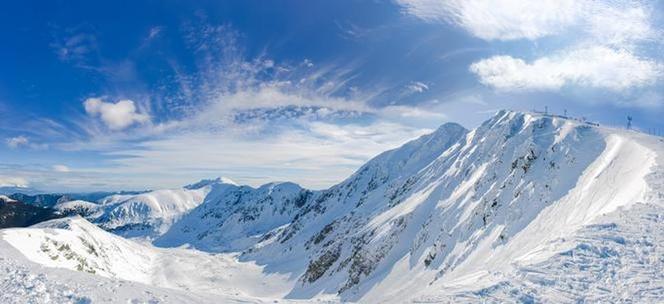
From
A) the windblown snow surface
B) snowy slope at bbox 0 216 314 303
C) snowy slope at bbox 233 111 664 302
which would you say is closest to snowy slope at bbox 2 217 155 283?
snowy slope at bbox 0 216 314 303

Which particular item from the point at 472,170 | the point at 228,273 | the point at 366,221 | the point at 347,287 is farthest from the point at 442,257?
the point at 228,273

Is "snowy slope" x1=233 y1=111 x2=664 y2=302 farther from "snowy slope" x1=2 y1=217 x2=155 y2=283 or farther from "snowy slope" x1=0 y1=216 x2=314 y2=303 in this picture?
"snowy slope" x1=2 y1=217 x2=155 y2=283

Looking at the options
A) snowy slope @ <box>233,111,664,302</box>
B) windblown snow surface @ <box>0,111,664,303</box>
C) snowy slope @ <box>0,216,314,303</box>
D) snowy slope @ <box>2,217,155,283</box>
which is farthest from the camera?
snowy slope @ <box>2,217,155,283</box>

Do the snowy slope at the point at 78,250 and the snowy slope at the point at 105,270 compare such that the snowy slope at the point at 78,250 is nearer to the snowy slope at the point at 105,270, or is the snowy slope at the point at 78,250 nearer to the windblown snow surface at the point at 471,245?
the snowy slope at the point at 105,270

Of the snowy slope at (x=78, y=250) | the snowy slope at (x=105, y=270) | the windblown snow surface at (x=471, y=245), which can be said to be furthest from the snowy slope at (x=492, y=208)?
the snowy slope at (x=78, y=250)

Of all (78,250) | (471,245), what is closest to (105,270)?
(78,250)

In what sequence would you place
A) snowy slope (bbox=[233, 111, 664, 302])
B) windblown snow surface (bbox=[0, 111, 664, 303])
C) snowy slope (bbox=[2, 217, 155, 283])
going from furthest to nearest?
snowy slope (bbox=[2, 217, 155, 283])
snowy slope (bbox=[233, 111, 664, 302])
windblown snow surface (bbox=[0, 111, 664, 303])

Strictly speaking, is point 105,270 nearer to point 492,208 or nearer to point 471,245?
point 471,245

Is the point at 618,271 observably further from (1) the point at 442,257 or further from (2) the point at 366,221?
(2) the point at 366,221

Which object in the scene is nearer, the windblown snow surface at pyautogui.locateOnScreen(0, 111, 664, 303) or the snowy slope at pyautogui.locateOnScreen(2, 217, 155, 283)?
the windblown snow surface at pyautogui.locateOnScreen(0, 111, 664, 303)

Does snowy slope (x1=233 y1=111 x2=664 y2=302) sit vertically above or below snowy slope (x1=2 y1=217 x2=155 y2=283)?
above
